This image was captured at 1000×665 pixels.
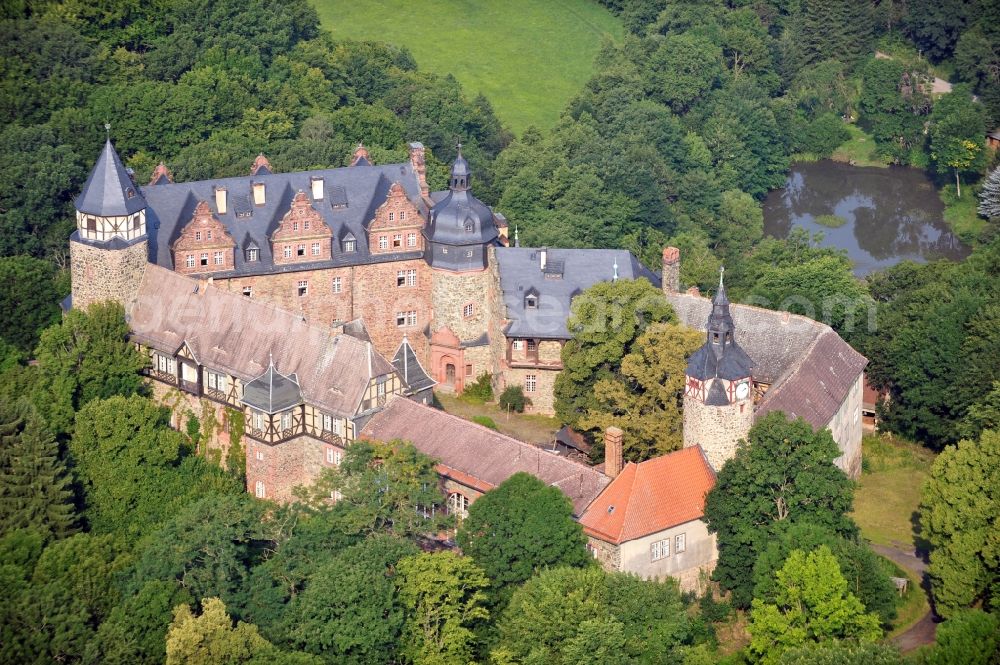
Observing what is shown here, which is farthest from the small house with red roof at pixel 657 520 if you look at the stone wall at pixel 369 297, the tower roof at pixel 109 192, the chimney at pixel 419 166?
the tower roof at pixel 109 192

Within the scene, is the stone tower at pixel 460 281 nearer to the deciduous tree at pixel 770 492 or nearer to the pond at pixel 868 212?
the deciduous tree at pixel 770 492

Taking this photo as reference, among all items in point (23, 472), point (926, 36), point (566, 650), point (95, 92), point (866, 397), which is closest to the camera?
Result: point (566, 650)

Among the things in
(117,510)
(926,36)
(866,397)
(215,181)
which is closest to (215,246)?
(215,181)

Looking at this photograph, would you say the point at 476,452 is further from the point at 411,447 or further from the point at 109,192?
the point at 109,192

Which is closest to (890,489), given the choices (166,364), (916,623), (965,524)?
(916,623)

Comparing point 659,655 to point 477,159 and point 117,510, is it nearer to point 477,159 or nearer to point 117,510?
point 117,510

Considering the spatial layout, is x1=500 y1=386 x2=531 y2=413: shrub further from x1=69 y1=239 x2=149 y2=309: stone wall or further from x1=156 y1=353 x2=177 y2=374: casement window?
x1=69 y1=239 x2=149 y2=309: stone wall
